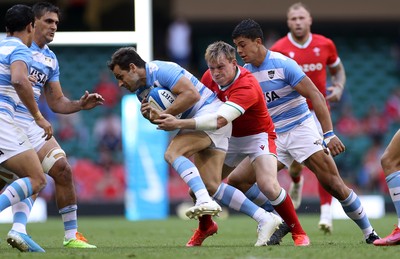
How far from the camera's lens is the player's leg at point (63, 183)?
8484mm

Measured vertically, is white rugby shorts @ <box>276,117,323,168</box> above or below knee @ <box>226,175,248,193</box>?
above

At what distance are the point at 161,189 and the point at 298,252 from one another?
8.79m

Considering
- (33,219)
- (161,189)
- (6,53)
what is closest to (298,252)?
(6,53)

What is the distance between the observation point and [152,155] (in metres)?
16.0

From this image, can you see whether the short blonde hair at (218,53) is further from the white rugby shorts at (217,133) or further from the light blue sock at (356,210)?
the light blue sock at (356,210)

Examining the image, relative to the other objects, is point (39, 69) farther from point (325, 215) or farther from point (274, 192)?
point (325, 215)

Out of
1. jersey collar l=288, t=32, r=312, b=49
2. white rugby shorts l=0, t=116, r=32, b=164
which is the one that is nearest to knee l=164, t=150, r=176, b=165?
white rugby shorts l=0, t=116, r=32, b=164

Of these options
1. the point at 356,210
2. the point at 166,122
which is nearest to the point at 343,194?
the point at 356,210

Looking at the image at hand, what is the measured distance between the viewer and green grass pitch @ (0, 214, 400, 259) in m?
7.19

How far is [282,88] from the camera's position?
9070mm

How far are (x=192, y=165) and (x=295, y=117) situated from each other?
1.76m

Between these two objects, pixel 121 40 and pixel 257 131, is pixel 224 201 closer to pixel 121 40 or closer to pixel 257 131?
pixel 257 131

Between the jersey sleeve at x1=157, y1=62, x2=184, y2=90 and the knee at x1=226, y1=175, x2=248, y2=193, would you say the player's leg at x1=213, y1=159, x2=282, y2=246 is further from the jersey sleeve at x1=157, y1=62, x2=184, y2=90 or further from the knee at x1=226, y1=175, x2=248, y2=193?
the jersey sleeve at x1=157, y1=62, x2=184, y2=90

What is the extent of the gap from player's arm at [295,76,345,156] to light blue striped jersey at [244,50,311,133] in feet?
0.29
